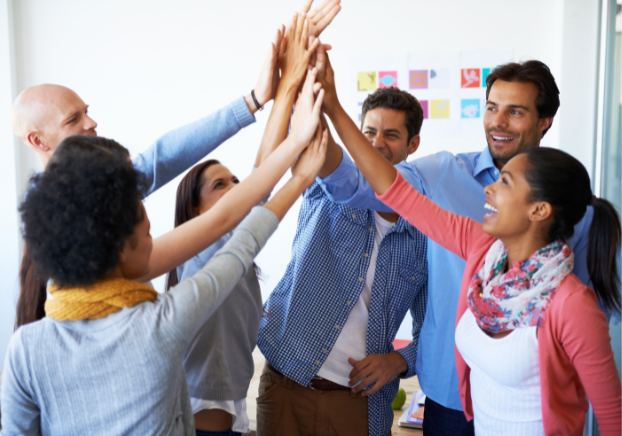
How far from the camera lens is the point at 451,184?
1633mm

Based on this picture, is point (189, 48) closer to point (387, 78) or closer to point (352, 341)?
point (387, 78)

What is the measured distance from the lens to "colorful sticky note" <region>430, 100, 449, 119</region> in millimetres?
4117

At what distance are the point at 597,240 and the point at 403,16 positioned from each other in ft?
10.9

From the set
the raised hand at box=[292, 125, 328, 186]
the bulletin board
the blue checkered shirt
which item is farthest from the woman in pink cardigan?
the bulletin board

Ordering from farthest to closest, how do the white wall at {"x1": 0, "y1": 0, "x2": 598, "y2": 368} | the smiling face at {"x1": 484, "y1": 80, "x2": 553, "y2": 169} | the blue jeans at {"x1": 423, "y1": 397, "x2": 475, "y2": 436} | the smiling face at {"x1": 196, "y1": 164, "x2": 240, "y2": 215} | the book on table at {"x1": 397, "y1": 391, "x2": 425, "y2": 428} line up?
the white wall at {"x1": 0, "y1": 0, "x2": 598, "y2": 368}, the book on table at {"x1": 397, "y1": 391, "x2": 425, "y2": 428}, the smiling face at {"x1": 196, "y1": 164, "x2": 240, "y2": 215}, the smiling face at {"x1": 484, "y1": 80, "x2": 553, "y2": 169}, the blue jeans at {"x1": 423, "y1": 397, "x2": 475, "y2": 436}

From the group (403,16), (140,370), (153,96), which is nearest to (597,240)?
(140,370)

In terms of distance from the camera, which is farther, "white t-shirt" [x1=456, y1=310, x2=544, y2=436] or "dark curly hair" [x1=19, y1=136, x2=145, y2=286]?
"white t-shirt" [x1=456, y1=310, x2=544, y2=436]

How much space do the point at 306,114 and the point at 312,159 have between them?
130 mm

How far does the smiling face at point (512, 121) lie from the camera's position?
1.64 meters

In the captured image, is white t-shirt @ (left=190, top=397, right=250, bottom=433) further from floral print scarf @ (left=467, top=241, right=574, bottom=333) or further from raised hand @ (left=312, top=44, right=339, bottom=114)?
raised hand @ (left=312, top=44, right=339, bottom=114)

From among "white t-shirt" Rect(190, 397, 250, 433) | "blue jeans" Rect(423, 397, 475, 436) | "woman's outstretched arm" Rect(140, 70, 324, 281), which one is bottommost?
"blue jeans" Rect(423, 397, 475, 436)

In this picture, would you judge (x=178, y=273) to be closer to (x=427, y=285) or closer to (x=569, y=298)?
(x=427, y=285)

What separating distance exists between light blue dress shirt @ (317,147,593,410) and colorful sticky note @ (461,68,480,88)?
2.60 metres

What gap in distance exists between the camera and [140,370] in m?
0.86
